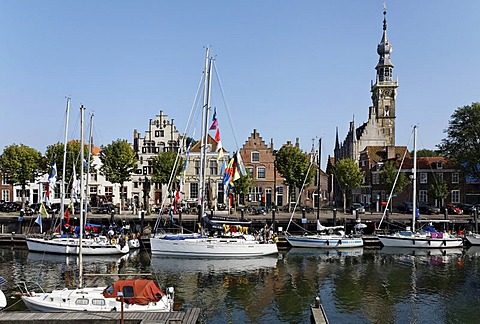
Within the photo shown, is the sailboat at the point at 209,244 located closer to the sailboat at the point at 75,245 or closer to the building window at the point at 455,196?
the sailboat at the point at 75,245

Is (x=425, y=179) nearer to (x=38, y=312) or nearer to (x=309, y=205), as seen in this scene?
(x=309, y=205)

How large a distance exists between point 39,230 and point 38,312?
1372 inches

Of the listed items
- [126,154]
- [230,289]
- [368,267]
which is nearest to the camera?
[230,289]

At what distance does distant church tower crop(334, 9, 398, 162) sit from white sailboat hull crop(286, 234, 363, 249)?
6224 centimetres

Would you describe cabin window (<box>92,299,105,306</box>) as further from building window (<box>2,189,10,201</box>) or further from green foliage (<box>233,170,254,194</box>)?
building window (<box>2,189,10,201</box>)

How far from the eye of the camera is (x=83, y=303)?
70.0 ft

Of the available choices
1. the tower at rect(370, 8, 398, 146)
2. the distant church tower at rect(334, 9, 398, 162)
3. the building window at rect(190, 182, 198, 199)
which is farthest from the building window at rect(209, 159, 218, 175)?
the tower at rect(370, 8, 398, 146)

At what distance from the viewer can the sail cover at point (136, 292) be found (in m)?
21.2

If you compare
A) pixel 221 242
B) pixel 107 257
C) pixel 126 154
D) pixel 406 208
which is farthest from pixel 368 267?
pixel 126 154

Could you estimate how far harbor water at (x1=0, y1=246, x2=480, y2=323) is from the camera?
2467 cm

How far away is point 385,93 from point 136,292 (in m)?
105

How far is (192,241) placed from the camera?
134ft

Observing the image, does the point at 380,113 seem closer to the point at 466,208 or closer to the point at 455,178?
the point at 455,178

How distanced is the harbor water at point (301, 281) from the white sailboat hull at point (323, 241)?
103cm
